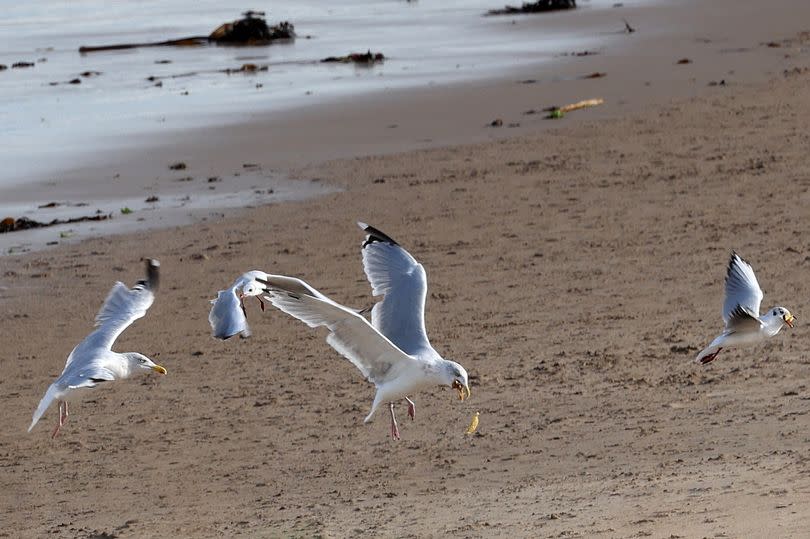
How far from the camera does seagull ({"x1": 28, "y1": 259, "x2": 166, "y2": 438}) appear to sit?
9.29 m

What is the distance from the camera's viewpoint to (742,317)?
366 inches

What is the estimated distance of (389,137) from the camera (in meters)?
18.9

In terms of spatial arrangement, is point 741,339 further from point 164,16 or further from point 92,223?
point 164,16

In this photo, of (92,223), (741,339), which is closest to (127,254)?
(92,223)

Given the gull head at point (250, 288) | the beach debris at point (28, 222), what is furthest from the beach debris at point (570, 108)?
the gull head at point (250, 288)

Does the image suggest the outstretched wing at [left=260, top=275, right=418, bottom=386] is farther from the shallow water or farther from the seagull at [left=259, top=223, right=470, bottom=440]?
the shallow water

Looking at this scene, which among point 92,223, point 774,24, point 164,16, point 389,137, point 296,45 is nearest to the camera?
point 92,223

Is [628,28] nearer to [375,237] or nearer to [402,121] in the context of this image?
→ [402,121]

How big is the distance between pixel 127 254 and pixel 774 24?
1428 cm

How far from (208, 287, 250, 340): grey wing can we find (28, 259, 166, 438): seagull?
0.81m

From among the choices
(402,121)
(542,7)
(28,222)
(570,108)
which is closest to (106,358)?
(28,222)

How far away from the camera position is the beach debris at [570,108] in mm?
19016

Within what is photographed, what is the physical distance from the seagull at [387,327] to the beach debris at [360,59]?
14.6 meters

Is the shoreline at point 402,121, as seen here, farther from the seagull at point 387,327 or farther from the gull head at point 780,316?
the gull head at point 780,316
